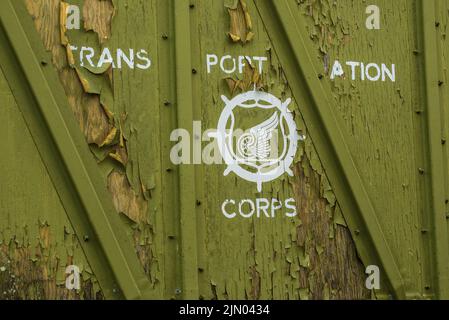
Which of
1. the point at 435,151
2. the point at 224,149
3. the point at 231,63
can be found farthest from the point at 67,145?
the point at 435,151

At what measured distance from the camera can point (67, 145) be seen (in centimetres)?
386

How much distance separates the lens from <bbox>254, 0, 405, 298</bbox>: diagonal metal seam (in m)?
4.23

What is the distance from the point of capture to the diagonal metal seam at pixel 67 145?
3.86 metres

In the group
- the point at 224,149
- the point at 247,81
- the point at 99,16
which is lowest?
the point at 224,149

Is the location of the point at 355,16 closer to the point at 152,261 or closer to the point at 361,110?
the point at 361,110

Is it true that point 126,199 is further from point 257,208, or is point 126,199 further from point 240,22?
point 240,22

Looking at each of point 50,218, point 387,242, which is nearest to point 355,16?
point 387,242

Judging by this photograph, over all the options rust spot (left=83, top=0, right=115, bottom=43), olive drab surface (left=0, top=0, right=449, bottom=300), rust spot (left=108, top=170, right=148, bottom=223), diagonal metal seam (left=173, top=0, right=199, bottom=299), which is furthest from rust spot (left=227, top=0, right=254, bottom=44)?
rust spot (left=108, top=170, right=148, bottom=223)

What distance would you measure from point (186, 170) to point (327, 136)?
30.4 inches

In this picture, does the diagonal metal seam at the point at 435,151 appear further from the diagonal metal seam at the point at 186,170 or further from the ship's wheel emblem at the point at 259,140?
the diagonal metal seam at the point at 186,170

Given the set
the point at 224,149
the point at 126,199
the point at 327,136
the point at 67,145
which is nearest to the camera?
the point at 67,145

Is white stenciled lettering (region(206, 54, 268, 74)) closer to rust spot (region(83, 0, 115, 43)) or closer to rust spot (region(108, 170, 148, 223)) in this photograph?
rust spot (region(83, 0, 115, 43))

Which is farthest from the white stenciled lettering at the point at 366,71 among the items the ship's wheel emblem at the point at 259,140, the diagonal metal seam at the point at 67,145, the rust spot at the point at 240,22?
the diagonal metal seam at the point at 67,145

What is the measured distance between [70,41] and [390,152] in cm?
174
